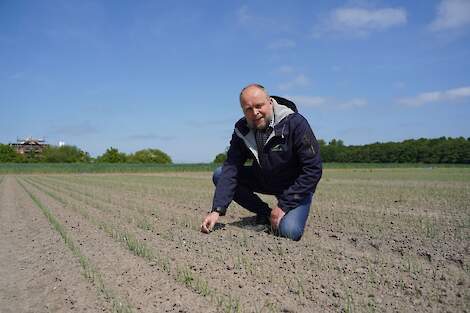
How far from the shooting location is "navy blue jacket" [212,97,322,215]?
372cm

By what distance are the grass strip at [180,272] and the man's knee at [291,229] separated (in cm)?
121

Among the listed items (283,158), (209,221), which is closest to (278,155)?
(283,158)

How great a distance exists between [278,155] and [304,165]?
276 millimetres

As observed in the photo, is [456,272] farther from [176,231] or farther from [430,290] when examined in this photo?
[176,231]

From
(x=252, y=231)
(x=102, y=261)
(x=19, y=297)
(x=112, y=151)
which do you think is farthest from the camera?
(x=112, y=151)

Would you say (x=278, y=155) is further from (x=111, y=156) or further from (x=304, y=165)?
(x=111, y=156)

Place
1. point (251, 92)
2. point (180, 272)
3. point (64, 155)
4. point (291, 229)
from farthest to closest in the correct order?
point (64, 155)
point (291, 229)
point (251, 92)
point (180, 272)

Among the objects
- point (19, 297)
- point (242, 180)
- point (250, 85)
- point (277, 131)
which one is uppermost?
point (250, 85)

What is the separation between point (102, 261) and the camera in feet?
10.6

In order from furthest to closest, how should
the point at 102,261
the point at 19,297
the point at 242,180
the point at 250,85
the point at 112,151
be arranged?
the point at 112,151, the point at 242,180, the point at 250,85, the point at 102,261, the point at 19,297

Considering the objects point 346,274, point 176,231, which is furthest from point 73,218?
point 346,274

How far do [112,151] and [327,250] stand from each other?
8960cm

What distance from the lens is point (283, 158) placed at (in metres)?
3.88

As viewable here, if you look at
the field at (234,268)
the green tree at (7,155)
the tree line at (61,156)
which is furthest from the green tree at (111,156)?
the field at (234,268)
